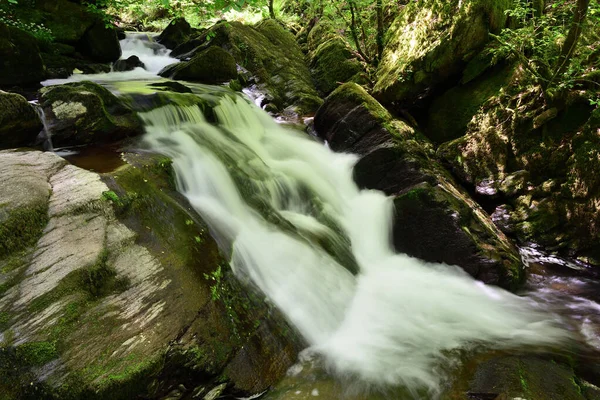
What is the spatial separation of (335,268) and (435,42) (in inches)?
239

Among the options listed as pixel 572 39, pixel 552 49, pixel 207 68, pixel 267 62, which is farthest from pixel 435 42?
pixel 267 62

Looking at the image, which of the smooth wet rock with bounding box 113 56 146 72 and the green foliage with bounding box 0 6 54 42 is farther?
the smooth wet rock with bounding box 113 56 146 72

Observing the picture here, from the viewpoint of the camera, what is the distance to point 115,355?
2316 millimetres

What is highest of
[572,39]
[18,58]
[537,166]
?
[18,58]

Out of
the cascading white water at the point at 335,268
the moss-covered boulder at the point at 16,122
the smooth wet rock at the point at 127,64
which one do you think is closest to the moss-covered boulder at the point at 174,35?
the smooth wet rock at the point at 127,64

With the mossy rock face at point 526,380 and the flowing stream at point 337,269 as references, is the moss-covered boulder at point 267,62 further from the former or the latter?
the mossy rock face at point 526,380

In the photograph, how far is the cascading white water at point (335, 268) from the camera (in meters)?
3.67

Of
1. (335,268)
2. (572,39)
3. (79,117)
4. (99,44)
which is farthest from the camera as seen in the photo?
(99,44)

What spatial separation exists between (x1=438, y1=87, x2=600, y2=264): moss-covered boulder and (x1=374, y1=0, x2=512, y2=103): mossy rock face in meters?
1.37

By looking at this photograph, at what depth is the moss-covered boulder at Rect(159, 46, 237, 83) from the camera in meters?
9.58

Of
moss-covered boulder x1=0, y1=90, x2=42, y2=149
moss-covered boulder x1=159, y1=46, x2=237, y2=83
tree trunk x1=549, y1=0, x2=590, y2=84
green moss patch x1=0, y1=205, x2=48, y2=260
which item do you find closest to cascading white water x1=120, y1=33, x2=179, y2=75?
moss-covered boulder x1=159, y1=46, x2=237, y2=83

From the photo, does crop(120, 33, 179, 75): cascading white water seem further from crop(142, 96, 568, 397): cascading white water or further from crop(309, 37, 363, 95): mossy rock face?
crop(142, 96, 568, 397): cascading white water

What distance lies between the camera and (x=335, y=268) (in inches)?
186

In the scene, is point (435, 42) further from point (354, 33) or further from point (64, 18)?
point (64, 18)
